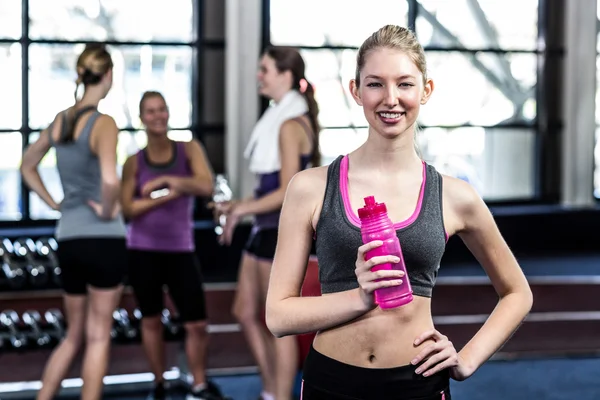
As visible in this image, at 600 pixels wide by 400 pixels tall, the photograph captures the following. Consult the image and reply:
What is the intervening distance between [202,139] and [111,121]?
2397 millimetres

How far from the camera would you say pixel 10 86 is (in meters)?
5.50

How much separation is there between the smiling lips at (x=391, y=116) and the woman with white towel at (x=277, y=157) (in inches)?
74.8

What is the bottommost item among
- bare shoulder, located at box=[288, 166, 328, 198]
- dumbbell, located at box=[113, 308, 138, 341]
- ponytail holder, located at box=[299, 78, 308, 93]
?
dumbbell, located at box=[113, 308, 138, 341]

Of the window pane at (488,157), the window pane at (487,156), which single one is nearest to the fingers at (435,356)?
the window pane at (487,156)

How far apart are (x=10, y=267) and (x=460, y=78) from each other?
322cm

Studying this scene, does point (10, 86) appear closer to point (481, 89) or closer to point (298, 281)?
point (481, 89)

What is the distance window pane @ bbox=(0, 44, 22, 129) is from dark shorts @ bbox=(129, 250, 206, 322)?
1794 mm

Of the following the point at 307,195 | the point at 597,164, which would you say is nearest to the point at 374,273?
the point at 307,195

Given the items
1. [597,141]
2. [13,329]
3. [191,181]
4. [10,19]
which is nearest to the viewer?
[191,181]

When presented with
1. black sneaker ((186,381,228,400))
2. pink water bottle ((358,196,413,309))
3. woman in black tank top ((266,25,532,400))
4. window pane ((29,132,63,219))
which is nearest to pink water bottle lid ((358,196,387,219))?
pink water bottle ((358,196,413,309))

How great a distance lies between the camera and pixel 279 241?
1.75 metres

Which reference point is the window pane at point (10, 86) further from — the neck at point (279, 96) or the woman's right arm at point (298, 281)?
the woman's right arm at point (298, 281)

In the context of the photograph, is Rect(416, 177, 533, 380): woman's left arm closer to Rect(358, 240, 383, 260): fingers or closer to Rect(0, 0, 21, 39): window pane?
Rect(358, 240, 383, 260): fingers

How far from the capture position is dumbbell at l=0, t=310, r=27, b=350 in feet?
14.6
